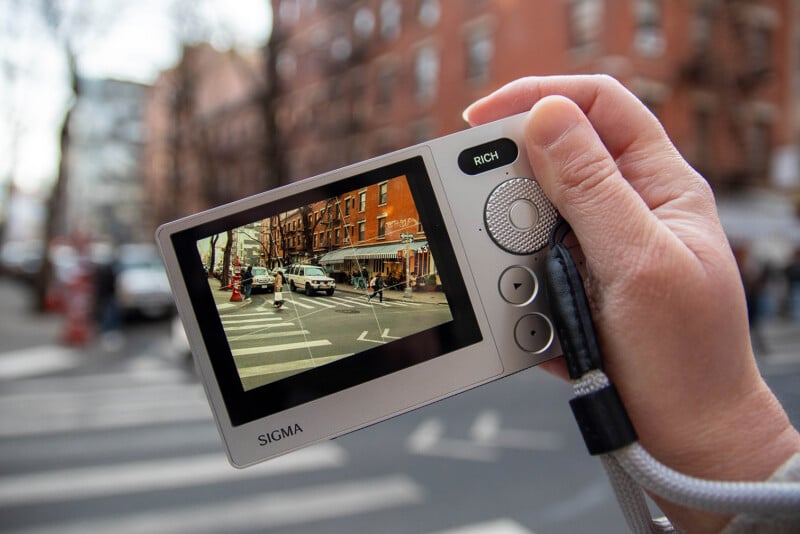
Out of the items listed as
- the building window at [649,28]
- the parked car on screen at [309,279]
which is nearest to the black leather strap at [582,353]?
the parked car on screen at [309,279]

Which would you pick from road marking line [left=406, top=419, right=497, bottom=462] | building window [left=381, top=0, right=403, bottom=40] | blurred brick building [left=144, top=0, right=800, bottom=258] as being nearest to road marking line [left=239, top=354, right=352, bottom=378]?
road marking line [left=406, top=419, right=497, bottom=462]

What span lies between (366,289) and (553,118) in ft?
1.62

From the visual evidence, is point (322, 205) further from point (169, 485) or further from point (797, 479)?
point (169, 485)

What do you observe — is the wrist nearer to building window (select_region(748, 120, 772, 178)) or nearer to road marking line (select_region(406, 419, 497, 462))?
road marking line (select_region(406, 419, 497, 462))

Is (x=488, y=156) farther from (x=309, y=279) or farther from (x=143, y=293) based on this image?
(x=143, y=293)

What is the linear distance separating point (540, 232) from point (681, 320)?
1.18 feet

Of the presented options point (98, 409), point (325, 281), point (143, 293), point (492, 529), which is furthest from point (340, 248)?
point (143, 293)

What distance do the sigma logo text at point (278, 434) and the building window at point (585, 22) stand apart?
696 inches

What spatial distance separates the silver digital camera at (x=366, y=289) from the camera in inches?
46.4

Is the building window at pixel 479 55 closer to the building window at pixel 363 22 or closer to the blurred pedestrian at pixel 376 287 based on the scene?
the building window at pixel 363 22

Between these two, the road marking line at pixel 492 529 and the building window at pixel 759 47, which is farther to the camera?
the building window at pixel 759 47

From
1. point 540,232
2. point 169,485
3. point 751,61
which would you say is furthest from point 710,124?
point 540,232

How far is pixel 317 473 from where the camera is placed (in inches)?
186

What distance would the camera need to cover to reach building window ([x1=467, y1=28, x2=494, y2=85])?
20.2 m
